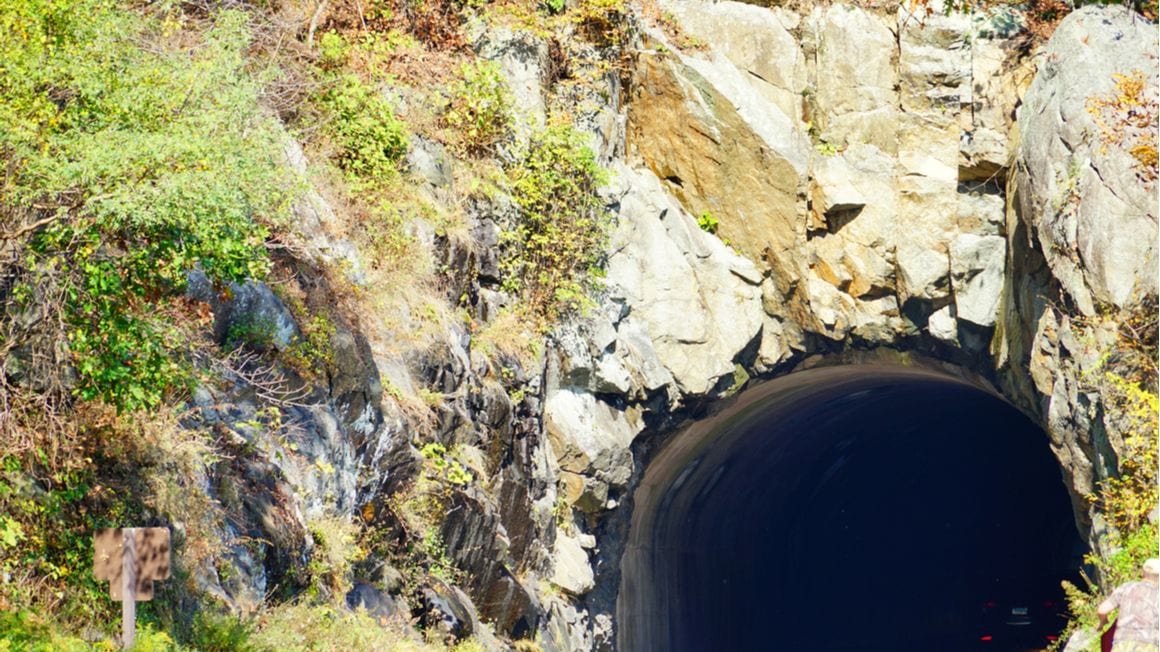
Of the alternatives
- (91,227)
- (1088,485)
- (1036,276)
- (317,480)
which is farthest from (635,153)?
(91,227)

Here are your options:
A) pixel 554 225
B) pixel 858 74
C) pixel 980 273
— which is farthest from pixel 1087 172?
pixel 554 225

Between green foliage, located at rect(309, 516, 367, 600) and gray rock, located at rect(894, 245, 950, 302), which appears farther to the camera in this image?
gray rock, located at rect(894, 245, 950, 302)

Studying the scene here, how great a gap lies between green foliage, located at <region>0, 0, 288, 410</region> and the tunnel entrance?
11983 millimetres

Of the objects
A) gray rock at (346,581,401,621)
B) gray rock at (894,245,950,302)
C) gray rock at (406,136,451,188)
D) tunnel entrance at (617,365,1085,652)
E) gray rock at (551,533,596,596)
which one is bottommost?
tunnel entrance at (617,365,1085,652)

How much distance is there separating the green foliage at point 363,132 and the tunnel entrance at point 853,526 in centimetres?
711

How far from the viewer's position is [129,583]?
8320 mm

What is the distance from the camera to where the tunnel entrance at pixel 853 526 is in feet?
72.3

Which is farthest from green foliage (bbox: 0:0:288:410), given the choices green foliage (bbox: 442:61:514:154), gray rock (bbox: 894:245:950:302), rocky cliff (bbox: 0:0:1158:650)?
gray rock (bbox: 894:245:950:302)

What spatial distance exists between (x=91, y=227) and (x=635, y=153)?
11.7 meters

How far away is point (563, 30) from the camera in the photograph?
1852cm

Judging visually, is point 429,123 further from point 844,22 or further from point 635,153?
point 844,22

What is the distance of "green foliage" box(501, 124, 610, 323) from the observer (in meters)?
16.9

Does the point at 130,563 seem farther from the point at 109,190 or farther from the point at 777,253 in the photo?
the point at 777,253

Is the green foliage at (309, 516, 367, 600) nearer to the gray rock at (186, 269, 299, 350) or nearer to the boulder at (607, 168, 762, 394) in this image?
the gray rock at (186, 269, 299, 350)
